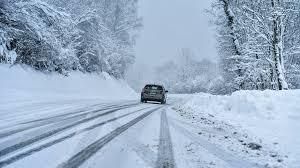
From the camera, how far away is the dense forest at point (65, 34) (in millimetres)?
17875

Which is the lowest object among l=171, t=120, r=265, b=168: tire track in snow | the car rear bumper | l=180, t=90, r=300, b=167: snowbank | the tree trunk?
l=171, t=120, r=265, b=168: tire track in snow

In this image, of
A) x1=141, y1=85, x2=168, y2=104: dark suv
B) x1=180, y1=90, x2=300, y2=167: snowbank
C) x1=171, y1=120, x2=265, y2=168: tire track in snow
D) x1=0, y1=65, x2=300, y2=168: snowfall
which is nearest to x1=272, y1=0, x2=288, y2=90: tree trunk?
x1=180, y1=90, x2=300, y2=167: snowbank

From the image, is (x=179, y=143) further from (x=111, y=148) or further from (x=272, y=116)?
(x=272, y=116)

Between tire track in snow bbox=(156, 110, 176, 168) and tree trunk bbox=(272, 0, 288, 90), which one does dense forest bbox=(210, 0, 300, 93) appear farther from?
tire track in snow bbox=(156, 110, 176, 168)

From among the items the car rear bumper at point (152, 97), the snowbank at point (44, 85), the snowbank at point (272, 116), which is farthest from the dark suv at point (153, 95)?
the snowbank at point (272, 116)

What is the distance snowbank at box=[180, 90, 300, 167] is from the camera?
265 inches

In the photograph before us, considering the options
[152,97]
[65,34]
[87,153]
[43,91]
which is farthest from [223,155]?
[152,97]

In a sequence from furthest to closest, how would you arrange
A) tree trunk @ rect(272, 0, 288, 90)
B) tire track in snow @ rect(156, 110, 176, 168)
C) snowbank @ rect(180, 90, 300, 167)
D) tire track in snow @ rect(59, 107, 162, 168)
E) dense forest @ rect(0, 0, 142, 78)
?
tree trunk @ rect(272, 0, 288, 90)
dense forest @ rect(0, 0, 142, 78)
snowbank @ rect(180, 90, 300, 167)
tire track in snow @ rect(156, 110, 176, 168)
tire track in snow @ rect(59, 107, 162, 168)

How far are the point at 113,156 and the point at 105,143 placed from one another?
0.99 m

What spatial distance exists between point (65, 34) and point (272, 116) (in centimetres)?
1616

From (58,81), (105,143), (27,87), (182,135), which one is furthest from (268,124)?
(58,81)

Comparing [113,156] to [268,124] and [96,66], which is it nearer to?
[268,124]

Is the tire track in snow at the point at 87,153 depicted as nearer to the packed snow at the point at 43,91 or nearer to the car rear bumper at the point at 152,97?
the packed snow at the point at 43,91

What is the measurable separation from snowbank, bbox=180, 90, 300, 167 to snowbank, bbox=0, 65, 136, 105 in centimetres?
859
